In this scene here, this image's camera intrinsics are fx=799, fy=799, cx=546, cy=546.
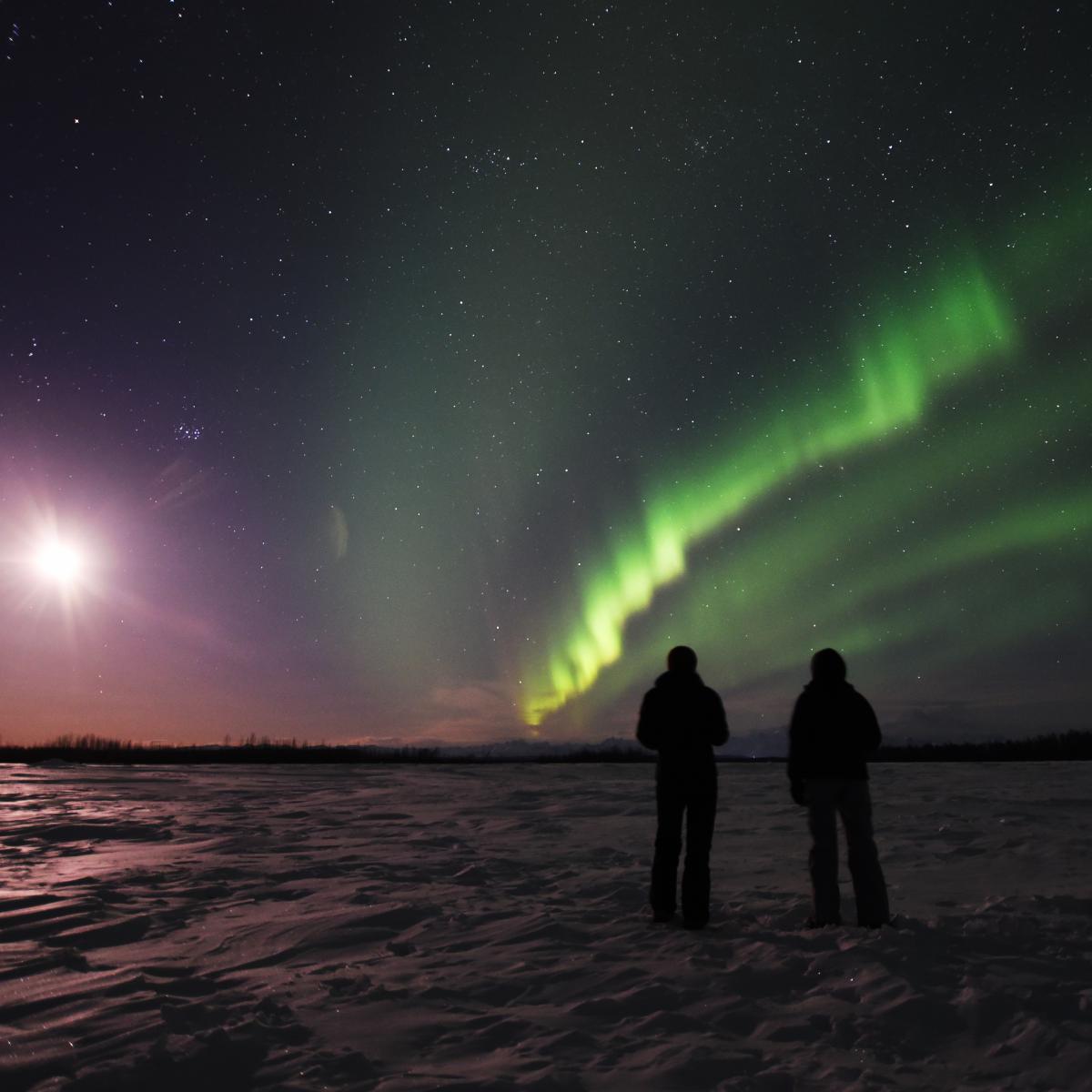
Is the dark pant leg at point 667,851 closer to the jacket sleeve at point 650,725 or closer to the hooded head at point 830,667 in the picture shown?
the jacket sleeve at point 650,725

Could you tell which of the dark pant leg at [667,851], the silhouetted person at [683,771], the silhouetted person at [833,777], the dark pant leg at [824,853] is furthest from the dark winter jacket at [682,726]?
the dark pant leg at [824,853]

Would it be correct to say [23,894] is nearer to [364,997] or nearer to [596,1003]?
[364,997]

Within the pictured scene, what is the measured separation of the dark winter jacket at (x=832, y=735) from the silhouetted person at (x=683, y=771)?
0.55m

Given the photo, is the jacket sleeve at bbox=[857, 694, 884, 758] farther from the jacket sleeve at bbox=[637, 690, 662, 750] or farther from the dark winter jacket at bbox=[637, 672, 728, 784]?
the jacket sleeve at bbox=[637, 690, 662, 750]

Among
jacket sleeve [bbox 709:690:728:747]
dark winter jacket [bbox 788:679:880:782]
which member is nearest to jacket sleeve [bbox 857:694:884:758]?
dark winter jacket [bbox 788:679:880:782]

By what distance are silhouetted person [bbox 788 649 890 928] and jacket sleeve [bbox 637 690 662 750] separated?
38.3 inches

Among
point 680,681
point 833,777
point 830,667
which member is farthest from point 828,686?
point 680,681

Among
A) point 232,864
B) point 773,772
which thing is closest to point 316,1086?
point 232,864

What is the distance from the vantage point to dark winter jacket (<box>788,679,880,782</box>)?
5.70 meters

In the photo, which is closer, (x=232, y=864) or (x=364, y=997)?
(x=364, y=997)

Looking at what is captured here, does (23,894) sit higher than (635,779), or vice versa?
(23,894)

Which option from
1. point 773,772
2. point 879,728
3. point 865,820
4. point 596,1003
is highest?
point 879,728

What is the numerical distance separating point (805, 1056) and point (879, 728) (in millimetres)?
3046

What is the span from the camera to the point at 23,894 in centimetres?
618
